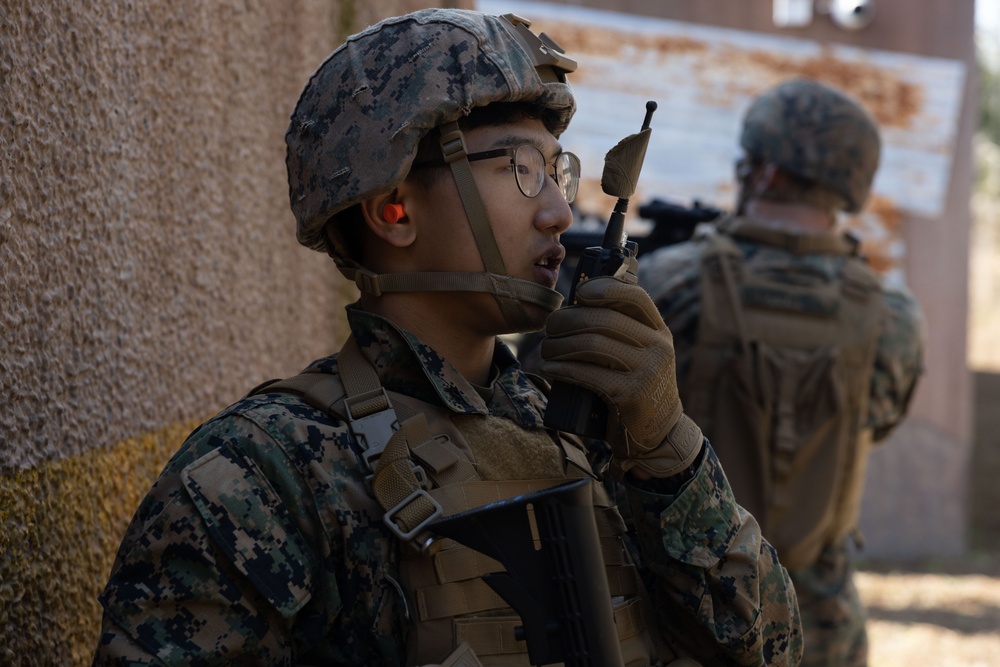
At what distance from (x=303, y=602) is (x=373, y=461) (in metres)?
0.21

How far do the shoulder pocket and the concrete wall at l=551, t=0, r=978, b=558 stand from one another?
24.6 feet

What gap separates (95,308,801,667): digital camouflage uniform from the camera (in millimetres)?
1473

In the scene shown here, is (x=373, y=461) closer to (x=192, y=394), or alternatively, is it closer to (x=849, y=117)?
(x=192, y=394)

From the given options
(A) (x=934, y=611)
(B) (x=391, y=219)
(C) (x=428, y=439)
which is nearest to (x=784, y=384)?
(B) (x=391, y=219)

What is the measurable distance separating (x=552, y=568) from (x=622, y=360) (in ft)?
1.00

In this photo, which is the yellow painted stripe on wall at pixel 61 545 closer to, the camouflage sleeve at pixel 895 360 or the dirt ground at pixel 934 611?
the camouflage sleeve at pixel 895 360

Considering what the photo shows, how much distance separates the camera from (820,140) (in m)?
3.81

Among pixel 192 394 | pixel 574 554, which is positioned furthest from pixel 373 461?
pixel 192 394

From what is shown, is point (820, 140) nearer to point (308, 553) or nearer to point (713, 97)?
point (308, 553)

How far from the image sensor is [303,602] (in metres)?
1.51

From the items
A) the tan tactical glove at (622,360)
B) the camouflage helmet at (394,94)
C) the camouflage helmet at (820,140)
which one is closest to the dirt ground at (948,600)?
the camouflage helmet at (820,140)

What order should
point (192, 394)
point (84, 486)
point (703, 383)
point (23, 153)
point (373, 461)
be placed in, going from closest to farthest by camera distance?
1. point (373, 461)
2. point (23, 153)
3. point (84, 486)
4. point (192, 394)
5. point (703, 383)

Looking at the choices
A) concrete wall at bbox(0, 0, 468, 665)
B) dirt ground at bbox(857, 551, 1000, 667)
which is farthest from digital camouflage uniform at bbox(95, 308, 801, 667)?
dirt ground at bbox(857, 551, 1000, 667)

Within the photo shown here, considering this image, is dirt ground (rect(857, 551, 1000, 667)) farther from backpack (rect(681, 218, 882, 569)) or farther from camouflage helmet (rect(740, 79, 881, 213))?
camouflage helmet (rect(740, 79, 881, 213))
